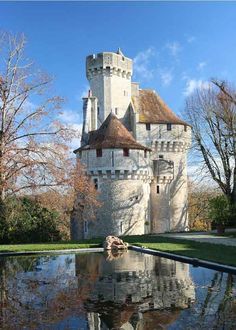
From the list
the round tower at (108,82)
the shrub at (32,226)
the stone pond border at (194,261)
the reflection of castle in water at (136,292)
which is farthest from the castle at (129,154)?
the reflection of castle in water at (136,292)

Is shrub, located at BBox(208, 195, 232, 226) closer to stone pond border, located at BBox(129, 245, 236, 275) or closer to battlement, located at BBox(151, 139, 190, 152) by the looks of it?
battlement, located at BBox(151, 139, 190, 152)

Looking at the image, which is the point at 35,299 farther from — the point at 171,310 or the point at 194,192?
the point at 194,192

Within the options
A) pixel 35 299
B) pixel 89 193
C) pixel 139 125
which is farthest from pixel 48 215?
pixel 35 299

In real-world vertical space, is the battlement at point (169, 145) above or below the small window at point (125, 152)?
above

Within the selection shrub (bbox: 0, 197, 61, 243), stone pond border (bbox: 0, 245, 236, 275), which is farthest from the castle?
stone pond border (bbox: 0, 245, 236, 275)

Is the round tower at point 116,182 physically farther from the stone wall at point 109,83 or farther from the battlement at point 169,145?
the stone wall at point 109,83

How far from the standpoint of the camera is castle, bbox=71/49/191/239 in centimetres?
3030

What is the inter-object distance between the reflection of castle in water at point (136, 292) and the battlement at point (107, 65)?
23.9 metres

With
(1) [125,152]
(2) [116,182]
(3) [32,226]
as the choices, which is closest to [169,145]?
(1) [125,152]

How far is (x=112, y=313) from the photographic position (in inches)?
299

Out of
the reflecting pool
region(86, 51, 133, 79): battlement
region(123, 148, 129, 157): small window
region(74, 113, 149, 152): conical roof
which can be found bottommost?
the reflecting pool

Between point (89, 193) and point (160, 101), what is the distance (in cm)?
1849

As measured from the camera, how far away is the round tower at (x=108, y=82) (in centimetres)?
3569

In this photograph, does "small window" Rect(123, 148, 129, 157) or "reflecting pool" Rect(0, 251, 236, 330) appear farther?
"small window" Rect(123, 148, 129, 157)
